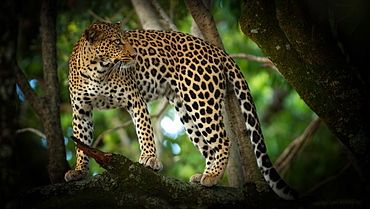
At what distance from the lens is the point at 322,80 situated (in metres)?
5.93

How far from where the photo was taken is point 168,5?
1198 centimetres

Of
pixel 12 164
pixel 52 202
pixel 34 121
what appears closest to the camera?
pixel 12 164

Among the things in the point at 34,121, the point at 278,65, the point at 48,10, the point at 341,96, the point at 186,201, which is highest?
the point at 48,10

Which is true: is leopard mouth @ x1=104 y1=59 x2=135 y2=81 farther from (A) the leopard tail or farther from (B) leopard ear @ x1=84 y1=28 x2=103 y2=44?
(A) the leopard tail

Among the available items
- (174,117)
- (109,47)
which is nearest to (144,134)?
(109,47)

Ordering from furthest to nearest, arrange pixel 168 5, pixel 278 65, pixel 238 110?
1. pixel 168 5
2. pixel 238 110
3. pixel 278 65

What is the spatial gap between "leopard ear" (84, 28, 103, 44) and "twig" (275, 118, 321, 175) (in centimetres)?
544

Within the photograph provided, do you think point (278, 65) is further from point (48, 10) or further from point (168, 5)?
point (168, 5)

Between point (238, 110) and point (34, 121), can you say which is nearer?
point (238, 110)

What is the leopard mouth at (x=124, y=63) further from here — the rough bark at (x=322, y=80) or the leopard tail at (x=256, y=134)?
the rough bark at (x=322, y=80)

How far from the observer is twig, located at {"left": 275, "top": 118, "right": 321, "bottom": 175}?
402 inches

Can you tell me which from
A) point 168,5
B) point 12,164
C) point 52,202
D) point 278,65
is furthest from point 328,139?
point 12,164

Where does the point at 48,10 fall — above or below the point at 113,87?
above

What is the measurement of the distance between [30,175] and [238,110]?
24.3 feet
